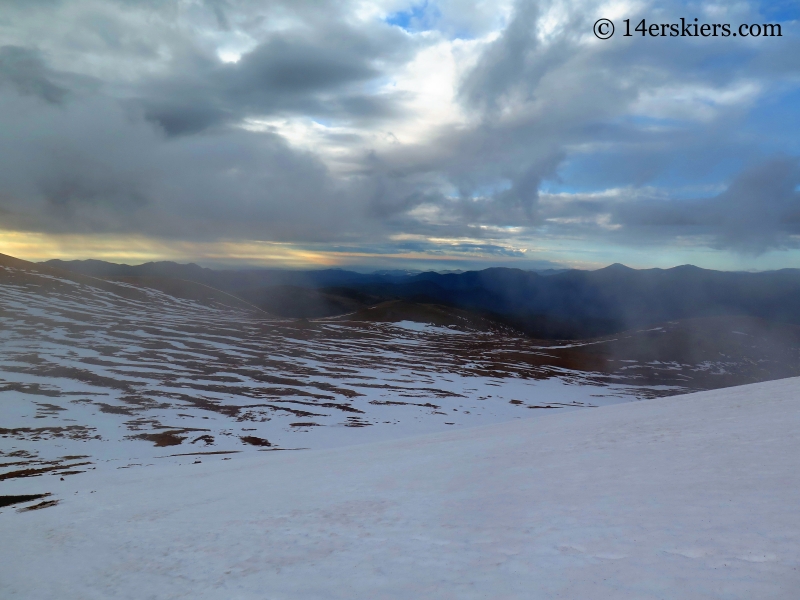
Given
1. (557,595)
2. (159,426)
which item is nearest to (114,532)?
(557,595)

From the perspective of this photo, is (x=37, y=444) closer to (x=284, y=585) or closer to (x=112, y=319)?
(x=284, y=585)

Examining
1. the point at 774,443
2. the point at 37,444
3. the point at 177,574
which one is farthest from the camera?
the point at 37,444

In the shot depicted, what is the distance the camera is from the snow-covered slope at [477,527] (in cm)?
706

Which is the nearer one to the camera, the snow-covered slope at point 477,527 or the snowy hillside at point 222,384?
the snow-covered slope at point 477,527

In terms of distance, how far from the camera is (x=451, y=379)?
63344 millimetres

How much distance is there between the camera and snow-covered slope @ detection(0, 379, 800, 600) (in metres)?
7.06

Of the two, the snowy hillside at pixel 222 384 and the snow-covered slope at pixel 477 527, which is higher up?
the snow-covered slope at pixel 477 527

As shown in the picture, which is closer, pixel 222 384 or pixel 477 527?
pixel 477 527

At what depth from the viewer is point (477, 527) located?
9.57m

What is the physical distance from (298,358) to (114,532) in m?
58.8

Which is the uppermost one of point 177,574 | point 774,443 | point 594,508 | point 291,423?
point 774,443

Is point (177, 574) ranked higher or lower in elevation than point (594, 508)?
lower

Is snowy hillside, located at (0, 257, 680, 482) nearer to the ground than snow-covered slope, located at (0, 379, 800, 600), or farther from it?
nearer to the ground

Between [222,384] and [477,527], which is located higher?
[477,527]
